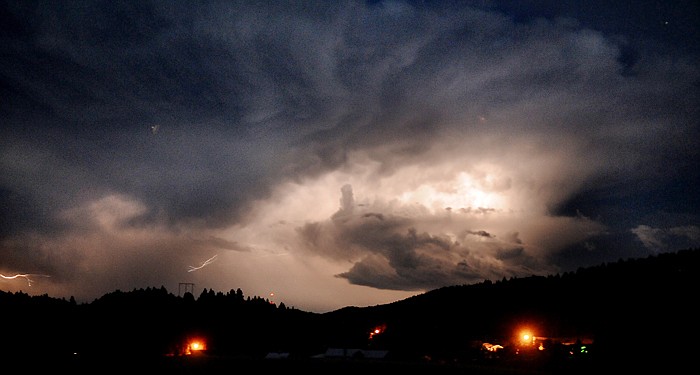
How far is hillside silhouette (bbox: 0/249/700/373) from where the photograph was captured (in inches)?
2763

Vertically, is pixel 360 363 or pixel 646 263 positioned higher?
pixel 646 263

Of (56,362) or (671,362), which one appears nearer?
(671,362)

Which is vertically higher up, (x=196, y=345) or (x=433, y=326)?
(x=433, y=326)

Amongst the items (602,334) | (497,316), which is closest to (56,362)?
(497,316)

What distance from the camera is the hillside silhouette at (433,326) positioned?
7019 centimetres

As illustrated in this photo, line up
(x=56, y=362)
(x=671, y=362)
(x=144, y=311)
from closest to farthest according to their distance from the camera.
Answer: (x=671, y=362) < (x=56, y=362) < (x=144, y=311)

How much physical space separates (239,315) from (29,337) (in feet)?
215

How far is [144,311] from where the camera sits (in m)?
163

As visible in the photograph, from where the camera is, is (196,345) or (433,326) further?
(196,345)

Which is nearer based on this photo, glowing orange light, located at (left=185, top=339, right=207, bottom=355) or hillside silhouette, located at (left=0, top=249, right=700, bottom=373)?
hillside silhouette, located at (left=0, top=249, right=700, bottom=373)

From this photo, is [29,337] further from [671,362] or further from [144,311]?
[671,362]

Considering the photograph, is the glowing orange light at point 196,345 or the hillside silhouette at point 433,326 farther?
the glowing orange light at point 196,345

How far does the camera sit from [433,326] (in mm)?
128750

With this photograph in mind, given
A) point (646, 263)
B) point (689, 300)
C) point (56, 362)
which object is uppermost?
point (646, 263)
